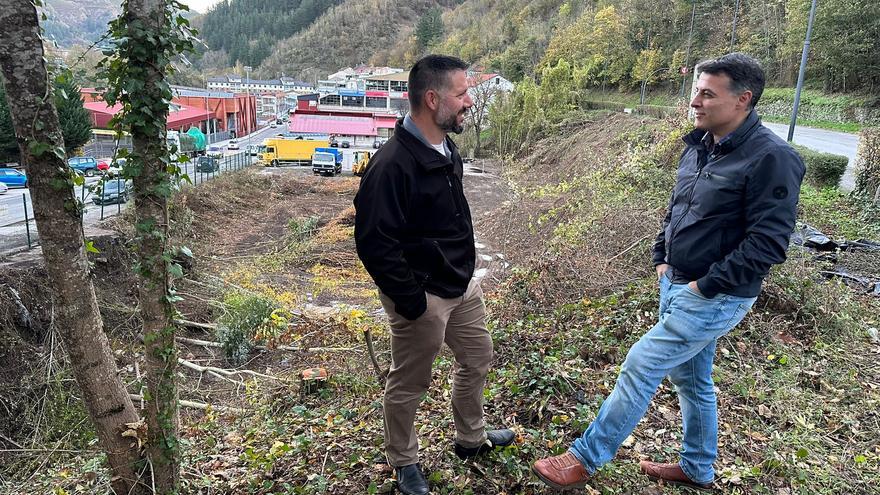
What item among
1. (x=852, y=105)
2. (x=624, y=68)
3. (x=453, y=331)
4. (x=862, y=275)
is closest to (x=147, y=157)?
(x=453, y=331)

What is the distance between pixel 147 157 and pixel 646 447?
2897mm

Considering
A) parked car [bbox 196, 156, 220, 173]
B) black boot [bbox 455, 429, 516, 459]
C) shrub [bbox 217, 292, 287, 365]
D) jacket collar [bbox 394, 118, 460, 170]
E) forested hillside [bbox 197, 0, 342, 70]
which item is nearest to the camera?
Answer: jacket collar [bbox 394, 118, 460, 170]

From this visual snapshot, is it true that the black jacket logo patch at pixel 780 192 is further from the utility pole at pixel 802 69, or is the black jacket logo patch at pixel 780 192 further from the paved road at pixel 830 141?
the utility pole at pixel 802 69

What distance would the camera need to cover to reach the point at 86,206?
3758 mm

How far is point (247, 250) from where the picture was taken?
43.7 ft

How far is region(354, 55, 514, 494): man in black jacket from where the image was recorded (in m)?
2.08

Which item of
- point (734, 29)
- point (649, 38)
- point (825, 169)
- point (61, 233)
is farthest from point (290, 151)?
point (61, 233)

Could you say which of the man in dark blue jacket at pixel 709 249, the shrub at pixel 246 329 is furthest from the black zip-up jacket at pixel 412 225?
the shrub at pixel 246 329

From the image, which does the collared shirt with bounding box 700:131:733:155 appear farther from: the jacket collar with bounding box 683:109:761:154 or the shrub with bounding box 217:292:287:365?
the shrub with bounding box 217:292:287:365

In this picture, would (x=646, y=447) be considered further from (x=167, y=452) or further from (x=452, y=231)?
(x=167, y=452)

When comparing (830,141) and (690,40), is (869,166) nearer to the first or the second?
(830,141)

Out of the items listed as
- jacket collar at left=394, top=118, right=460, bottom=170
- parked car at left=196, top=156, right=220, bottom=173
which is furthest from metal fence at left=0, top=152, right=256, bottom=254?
jacket collar at left=394, top=118, right=460, bottom=170

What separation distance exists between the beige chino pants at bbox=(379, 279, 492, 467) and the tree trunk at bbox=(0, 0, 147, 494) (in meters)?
1.26

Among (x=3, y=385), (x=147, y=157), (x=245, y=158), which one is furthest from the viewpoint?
(x=245, y=158)
